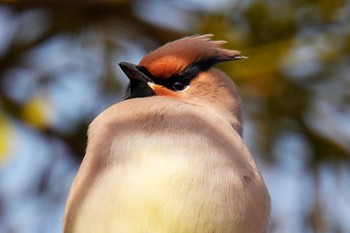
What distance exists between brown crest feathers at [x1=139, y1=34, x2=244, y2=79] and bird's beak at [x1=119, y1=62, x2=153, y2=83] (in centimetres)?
3

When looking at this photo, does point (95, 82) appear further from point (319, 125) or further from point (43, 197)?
point (319, 125)

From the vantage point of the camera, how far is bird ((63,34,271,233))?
2967mm

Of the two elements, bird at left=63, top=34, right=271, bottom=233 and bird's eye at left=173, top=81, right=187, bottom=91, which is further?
bird's eye at left=173, top=81, right=187, bottom=91

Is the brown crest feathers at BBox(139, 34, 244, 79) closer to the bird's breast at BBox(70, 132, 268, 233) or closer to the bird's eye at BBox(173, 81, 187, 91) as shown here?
→ the bird's eye at BBox(173, 81, 187, 91)

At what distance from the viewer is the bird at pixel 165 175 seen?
9.73ft

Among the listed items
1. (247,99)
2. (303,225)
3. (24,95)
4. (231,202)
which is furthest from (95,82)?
(231,202)

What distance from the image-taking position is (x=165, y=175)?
9.81ft

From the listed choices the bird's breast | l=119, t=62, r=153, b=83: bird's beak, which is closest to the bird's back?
the bird's breast

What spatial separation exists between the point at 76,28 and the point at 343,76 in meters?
0.95

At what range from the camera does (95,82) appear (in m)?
4.53

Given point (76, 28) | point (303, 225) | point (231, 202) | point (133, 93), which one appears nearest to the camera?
point (231, 202)

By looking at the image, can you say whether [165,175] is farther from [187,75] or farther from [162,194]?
[187,75]

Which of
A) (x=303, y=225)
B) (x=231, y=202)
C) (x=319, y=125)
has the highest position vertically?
(x=231, y=202)

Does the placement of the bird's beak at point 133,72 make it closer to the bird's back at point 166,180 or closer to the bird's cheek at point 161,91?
the bird's cheek at point 161,91
